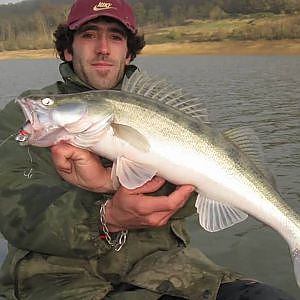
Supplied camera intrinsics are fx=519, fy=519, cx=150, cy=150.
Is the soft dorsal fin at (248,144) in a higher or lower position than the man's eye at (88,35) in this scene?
lower

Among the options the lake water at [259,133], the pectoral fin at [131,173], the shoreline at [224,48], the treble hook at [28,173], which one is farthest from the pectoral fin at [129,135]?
the shoreline at [224,48]

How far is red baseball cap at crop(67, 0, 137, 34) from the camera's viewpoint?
4023 mm

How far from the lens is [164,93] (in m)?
3.19

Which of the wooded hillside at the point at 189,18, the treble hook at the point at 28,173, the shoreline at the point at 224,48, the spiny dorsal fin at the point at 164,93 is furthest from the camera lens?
the wooded hillside at the point at 189,18

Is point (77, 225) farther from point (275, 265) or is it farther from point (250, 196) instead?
point (275, 265)

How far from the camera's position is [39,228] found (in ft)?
10.2

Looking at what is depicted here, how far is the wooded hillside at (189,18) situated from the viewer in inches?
2569

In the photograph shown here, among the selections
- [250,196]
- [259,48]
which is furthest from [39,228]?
[259,48]

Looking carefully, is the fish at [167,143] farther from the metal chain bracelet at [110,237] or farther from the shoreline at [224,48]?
the shoreline at [224,48]

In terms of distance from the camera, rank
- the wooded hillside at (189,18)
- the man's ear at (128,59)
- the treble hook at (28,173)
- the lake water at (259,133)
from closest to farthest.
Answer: the treble hook at (28,173) → the man's ear at (128,59) → the lake water at (259,133) → the wooded hillside at (189,18)

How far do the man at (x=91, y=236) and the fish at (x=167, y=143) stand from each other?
0.11 metres

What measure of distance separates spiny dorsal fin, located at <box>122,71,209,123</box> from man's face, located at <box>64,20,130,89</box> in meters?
0.91

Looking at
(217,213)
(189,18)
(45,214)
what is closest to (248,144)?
(217,213)

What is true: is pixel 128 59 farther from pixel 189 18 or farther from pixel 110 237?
pixel 189 18
